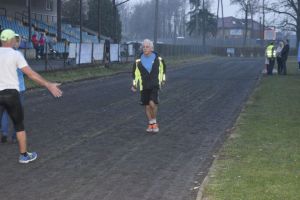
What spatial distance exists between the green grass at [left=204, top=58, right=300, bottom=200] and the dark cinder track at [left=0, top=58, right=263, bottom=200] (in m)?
0.28

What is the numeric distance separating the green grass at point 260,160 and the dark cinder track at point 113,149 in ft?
0.91

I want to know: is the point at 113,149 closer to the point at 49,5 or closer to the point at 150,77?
the point at 150,77

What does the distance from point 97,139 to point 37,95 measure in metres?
8.66

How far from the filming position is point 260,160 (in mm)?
8391

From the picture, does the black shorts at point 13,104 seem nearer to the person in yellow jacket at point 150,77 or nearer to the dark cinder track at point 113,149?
the dark cinder track at point 113,149

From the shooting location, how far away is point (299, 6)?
198 ft

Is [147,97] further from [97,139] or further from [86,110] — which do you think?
[86,110]

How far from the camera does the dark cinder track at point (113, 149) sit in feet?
22.6

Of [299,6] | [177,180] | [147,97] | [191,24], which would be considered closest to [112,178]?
[177,180]

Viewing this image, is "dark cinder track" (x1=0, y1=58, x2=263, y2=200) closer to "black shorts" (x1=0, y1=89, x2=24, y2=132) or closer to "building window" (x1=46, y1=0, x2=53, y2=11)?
"black shorts" (x1=0, y1=89, x2=24, y2=132)

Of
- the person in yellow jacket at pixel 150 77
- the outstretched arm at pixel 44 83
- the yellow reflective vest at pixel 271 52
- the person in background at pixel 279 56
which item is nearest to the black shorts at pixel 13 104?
the outstretched arm at pixel 44 83

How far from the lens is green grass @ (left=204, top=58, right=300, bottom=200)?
21.6ft

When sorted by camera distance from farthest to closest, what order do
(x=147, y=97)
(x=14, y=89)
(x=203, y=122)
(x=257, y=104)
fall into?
1. (x=257, y=104)
2. (x=203, y=122)
3. (x=147, y=97)
4. (x=14, y=89)

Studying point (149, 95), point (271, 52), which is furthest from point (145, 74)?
point (271, 52)
